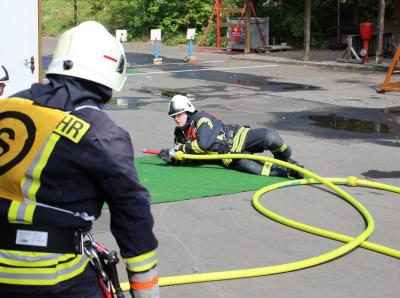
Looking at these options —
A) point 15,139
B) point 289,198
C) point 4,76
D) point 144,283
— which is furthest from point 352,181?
point 15,139

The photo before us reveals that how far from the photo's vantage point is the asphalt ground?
4.48 meters

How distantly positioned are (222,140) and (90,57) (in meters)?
5.35

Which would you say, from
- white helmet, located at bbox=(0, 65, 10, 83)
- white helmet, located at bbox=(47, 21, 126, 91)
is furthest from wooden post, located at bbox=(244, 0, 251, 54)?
white helmet, located at bbox=(47, 21, 126, 91)

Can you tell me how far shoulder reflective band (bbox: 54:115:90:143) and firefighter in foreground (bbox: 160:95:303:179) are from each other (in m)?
5.20

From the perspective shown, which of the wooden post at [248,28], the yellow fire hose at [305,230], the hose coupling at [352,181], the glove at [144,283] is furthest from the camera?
the wooden post at [248,28]

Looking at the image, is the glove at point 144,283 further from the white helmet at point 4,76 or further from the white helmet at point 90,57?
the white helmet at point 4,76

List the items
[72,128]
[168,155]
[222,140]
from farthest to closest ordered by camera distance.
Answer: [168,155] < [222,140] < [72,128]

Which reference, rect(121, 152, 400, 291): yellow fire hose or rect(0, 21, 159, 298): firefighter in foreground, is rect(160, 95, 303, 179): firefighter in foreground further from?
rect(0, 21, 159, 298): firefighter in foreground

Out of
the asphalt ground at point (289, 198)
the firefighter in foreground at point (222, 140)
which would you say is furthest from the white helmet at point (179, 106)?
the asphalt ground at point (289, 198)

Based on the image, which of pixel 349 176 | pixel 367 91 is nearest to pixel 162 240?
pixel 349 176

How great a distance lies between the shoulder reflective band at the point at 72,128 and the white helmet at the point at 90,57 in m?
0.17

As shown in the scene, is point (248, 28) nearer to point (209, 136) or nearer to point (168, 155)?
point (168, 155)

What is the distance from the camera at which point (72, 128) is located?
6.98 feet

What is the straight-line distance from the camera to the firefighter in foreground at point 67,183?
7.02ft
